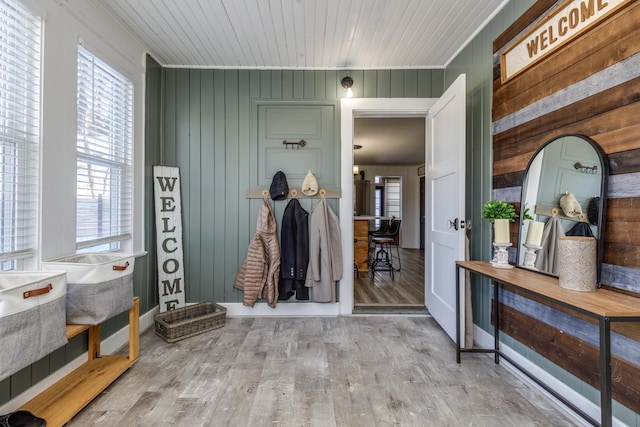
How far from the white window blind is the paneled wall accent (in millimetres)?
1359

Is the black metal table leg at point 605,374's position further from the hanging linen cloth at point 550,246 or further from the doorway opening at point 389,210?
the doorway opening at point 389,210

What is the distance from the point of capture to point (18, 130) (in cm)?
152

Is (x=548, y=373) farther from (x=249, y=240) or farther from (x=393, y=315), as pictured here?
(x=249, y=240)

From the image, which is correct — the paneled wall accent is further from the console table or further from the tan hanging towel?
the console table

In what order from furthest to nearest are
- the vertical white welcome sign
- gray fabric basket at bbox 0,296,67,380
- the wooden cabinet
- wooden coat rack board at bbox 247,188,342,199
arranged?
the wooden cabinet < wooden coat rack board at bbox 247,188,342,199 < the vertical white welcome sign < gray fabric basket at bbox 0,296,67,380

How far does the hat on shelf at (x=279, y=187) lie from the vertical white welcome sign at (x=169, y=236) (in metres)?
0.96

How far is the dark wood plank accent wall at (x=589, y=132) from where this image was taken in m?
1.27

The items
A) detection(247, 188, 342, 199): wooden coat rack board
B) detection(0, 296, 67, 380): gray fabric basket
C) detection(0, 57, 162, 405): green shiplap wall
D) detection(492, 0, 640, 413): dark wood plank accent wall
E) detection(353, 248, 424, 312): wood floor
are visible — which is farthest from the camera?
detection(353, 248, 424, 312): wood floor

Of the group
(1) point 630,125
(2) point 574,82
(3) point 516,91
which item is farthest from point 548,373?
(3) point 516,91

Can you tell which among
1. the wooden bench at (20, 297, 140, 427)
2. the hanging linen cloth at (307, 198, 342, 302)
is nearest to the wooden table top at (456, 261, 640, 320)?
the hanging linen cloth at (307, 198, 342, 302)

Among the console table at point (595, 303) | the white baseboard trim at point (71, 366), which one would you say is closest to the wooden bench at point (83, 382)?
the white baseboard trim at point (71, 366)

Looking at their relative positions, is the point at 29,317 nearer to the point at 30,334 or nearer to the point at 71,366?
the point at 30,334

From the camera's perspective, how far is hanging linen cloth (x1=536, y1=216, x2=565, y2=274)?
5.24ft

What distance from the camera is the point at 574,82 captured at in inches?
60.7
